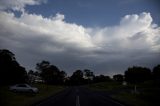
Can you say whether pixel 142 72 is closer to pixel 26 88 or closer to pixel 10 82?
pixel 10 82

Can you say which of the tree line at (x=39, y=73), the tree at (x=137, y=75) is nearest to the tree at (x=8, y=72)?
the tree line at (x=39, y=73)

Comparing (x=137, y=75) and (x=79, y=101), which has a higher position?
(x=137, y=75)

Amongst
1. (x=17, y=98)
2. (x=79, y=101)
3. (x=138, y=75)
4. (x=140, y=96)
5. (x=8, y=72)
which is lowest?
(x=79, y=101)

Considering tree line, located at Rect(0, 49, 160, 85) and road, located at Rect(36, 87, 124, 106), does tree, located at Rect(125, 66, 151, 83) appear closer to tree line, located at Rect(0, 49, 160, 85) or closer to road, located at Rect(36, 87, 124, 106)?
tree line, located at Rect(0, 49, 160, 85)

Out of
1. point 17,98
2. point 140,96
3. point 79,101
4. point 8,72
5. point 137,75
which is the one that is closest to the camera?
point 79,101

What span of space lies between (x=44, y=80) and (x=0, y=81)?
10116cm

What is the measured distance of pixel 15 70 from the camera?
322ft

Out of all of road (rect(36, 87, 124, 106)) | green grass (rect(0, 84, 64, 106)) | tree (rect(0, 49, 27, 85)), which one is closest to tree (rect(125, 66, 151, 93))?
tree (rect(0, 49, 27, 85))

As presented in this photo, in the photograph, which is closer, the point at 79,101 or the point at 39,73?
the point at 79,101

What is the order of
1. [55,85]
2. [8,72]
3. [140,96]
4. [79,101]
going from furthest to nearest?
[55,85] → [8,72] → [140,96] → [79,101]

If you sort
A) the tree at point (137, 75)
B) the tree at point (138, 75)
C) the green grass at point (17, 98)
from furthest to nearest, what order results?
the tree at point (138, 75)
the tree at point (137, 75)
the green grass at point (17, 98)

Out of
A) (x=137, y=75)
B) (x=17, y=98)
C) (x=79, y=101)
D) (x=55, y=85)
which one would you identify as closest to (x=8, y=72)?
(x=17, y=98)

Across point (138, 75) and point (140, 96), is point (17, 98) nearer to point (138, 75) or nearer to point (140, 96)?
point (140, 96)

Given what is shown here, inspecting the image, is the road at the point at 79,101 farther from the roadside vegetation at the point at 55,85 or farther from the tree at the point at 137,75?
the tree at the point at 137,75
